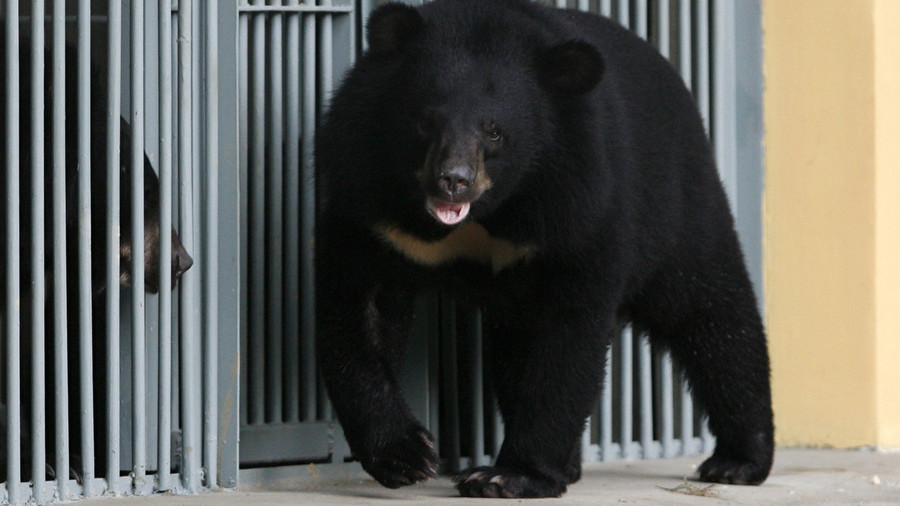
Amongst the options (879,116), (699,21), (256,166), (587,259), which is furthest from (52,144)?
(879,116)

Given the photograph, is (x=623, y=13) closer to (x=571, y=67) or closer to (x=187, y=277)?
(x=571, y=67)

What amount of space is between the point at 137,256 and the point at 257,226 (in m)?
0.65

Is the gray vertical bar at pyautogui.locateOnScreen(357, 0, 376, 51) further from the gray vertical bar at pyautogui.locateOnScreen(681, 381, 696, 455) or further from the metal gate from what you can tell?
the gray vertical bar at pyautogui.locateOnScreen(681, 381, 696, 455)

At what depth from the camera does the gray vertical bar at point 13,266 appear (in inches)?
168

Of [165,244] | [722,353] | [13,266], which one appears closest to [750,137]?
[722,353]

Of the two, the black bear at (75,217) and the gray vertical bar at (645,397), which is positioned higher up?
the black bear at (75,217)

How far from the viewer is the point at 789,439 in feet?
20.4

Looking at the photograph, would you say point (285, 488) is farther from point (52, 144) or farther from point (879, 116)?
point (879, 116)

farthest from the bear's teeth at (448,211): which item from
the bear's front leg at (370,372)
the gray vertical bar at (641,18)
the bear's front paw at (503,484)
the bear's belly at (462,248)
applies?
the gray vertical bar at (641,18)

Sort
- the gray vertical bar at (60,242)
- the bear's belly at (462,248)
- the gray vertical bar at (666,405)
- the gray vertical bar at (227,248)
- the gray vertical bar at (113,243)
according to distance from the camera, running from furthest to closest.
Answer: the gray vertical bar at (666,405) → the gray vertical bar at (227,248) → the bear's belly at (462,248) → the gray vertical bar at (113,243) → the gray vertical bar at (60,242)

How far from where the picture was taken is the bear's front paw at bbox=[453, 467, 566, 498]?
4.61 metres

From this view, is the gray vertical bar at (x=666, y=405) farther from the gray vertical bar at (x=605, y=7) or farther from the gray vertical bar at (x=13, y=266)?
the gray vertical bar at (x=13, y=266)

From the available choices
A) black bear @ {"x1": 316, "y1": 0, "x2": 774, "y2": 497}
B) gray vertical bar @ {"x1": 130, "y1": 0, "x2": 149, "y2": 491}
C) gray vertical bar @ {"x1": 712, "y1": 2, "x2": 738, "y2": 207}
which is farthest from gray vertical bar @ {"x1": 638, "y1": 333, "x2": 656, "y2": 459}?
gray vertical bar @ {"x1": 130, "y1": 0, "x2": 149, "y2": 491}

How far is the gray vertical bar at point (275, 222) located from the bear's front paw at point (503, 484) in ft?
2.57
